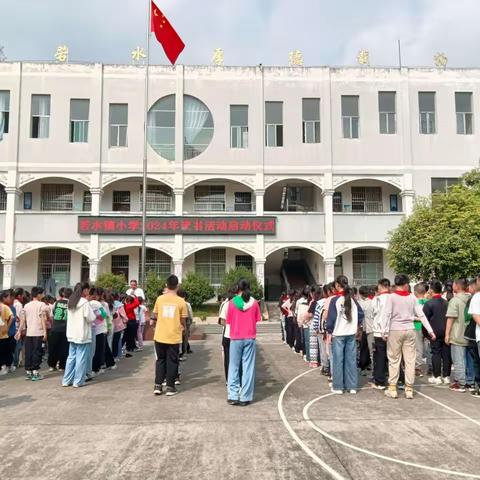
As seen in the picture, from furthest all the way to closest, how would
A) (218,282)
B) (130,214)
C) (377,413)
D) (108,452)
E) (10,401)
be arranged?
(218,282) → (130,214) → (10,401) → (377,413) → (108,452)

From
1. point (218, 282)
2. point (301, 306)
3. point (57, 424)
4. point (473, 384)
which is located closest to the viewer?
point (57, 424)

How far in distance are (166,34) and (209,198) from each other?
944cm

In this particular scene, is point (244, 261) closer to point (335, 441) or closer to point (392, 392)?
point (392, 392)

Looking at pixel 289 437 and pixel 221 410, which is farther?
pixel 221 410

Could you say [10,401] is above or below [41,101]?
below

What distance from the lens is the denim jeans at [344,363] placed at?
23.6 ft

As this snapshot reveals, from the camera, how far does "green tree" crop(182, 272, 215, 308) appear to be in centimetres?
2277

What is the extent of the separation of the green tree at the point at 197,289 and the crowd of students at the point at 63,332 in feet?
41.7

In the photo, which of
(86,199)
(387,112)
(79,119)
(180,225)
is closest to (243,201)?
(180,225)

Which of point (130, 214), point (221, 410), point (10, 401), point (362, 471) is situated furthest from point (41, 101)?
point (362, 471)

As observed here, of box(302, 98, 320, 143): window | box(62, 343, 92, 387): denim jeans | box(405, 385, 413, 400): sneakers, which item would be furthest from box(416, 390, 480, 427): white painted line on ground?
box(302, 98, 320, 143): window

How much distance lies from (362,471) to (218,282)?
22644 millimetres

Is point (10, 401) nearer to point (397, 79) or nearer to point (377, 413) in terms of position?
point (377, 413)

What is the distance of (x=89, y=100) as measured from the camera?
25.3 meters
